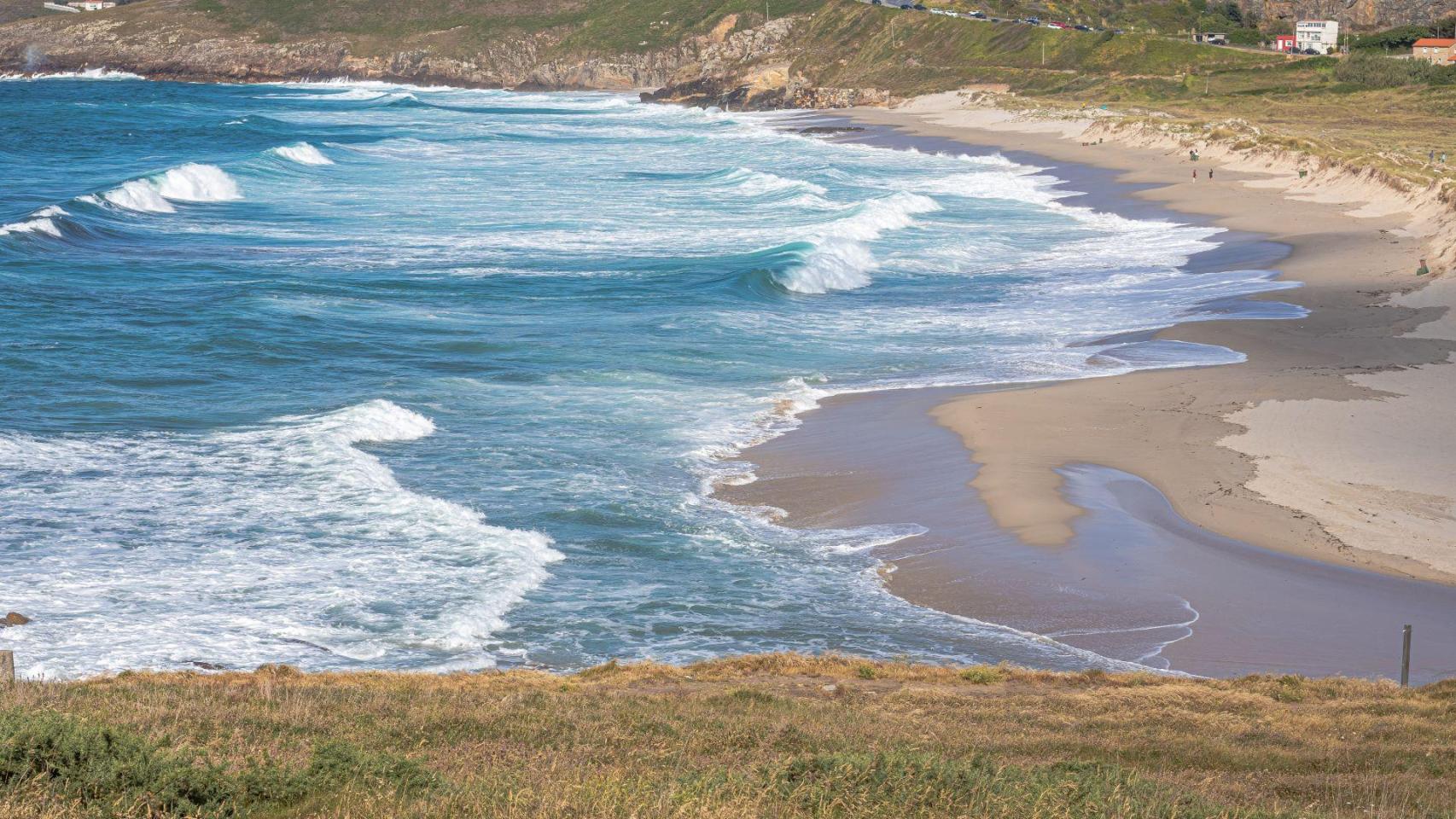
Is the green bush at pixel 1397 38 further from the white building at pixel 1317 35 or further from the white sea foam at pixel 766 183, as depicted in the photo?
the white sea foam at pixel 766 183

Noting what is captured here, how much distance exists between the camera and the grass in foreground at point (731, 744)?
7.59 metres

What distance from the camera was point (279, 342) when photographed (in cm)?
2758

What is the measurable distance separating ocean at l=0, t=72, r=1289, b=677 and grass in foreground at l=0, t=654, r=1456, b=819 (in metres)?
1.90

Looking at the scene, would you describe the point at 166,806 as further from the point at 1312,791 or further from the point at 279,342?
the point at 279,342

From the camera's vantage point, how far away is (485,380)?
83.2 feet

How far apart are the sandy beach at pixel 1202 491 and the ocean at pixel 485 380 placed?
0.93 metres

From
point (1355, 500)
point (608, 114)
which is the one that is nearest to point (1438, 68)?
point (608, 114)

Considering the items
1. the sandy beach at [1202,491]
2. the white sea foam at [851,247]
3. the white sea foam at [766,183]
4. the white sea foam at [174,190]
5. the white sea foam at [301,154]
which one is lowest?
the sandy beach at [1202,491]

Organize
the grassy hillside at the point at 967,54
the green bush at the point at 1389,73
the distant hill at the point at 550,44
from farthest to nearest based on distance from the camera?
the distant hill at the point at 550,44
the grassy hillside at the point at 967,54
the green bush at the point at 1389,73

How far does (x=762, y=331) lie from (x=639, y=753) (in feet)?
72.2

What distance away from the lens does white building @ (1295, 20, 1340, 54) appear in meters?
110

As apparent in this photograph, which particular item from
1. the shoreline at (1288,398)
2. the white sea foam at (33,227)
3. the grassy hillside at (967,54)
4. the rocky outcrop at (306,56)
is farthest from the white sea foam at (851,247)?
the rocky outcrop at (306,56)

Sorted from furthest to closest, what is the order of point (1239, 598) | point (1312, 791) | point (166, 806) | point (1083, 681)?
point (1239, 598), point (1083, 681), point (1312, 791), point (166, 806)

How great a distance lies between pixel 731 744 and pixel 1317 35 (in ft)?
385
